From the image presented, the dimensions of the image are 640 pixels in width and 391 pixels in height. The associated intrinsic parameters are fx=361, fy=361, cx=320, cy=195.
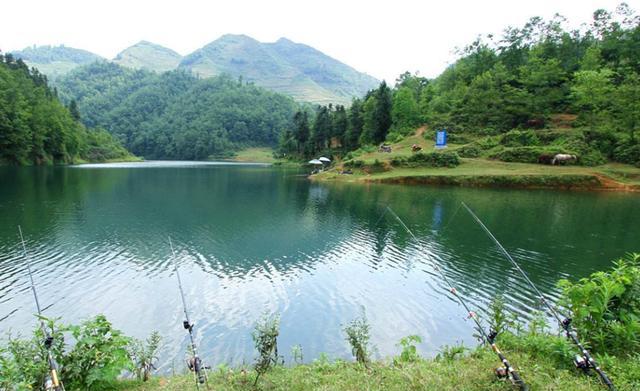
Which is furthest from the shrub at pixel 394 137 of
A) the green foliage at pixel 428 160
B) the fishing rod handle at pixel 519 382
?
the fishing rod handle at pixel 519 382

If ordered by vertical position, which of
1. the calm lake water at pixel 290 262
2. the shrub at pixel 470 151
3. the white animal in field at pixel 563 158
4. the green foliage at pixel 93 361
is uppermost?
the shrub at pixel 470 151

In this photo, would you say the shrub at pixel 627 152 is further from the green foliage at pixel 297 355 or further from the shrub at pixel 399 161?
the green foliage at pixel 297 355

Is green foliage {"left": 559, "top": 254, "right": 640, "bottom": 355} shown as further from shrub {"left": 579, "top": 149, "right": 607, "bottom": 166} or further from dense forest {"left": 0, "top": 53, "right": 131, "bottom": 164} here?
dense forest {"left": 0, "top": 53, "right": 131, "bottom": 164}

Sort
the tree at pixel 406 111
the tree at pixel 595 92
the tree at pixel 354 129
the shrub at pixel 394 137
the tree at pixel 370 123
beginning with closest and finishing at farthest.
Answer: the tree at pixel 595 92 < the shrub at pixel 394 137 < the tree at pixel 406 111 < the tree at pixel 370 123 < the tree at pixel 354 129

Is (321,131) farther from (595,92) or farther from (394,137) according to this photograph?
(595,92)

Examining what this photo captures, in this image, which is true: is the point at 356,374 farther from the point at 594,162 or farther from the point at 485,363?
the point at 594,162

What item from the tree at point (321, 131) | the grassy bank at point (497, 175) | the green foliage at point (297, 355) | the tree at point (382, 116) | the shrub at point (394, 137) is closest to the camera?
the green foliage at point (297, 355)

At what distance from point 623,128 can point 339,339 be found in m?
71.2

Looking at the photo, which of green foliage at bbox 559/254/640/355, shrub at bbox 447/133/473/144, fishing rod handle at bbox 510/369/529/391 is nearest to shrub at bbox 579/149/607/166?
shrub at bbox 447/133/473/144

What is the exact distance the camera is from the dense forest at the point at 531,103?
6103cm

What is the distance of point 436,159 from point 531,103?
1183 inches

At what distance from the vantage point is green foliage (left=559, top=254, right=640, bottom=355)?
775 cm

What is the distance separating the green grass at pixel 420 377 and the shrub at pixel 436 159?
57.0 metres

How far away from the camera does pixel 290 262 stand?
20734 mm
